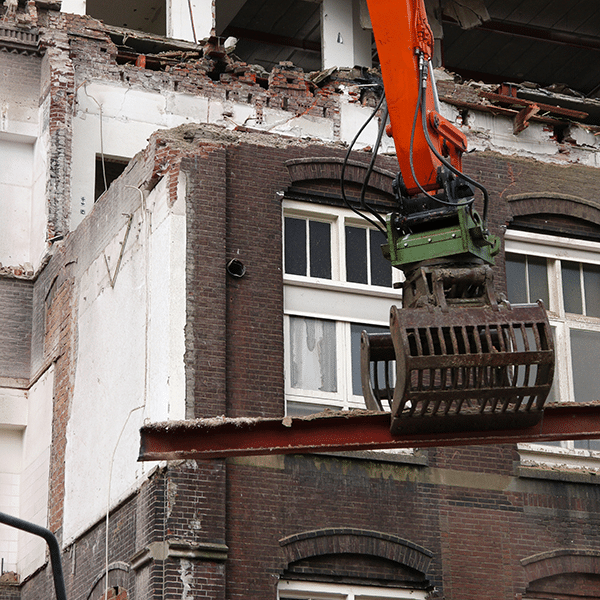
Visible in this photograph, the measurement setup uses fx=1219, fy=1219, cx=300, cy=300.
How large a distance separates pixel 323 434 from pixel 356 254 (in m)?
5.99

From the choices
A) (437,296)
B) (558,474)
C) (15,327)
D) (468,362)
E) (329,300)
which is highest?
(15,327)

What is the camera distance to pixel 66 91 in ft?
67.5

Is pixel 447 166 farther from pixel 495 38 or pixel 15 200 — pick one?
pixel 495 38

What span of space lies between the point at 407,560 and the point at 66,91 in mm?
10372

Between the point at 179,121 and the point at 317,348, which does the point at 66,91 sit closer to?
the point at 179,121

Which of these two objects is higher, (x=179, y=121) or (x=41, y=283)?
(x=179, y=121)

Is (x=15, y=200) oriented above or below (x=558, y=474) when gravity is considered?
above

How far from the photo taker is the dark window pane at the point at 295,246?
15.9 meters

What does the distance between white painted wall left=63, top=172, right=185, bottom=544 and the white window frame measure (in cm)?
212

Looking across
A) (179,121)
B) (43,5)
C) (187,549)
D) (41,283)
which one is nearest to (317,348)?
(187,549)

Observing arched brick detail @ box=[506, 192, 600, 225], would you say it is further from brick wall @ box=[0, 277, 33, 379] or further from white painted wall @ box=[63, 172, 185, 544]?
brick wall @ box=[0, 277, 33, 379]

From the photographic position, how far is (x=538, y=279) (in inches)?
677

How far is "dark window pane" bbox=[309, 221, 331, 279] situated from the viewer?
52.6 feet

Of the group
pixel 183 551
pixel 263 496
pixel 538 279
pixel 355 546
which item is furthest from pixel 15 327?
pixel 538 279
